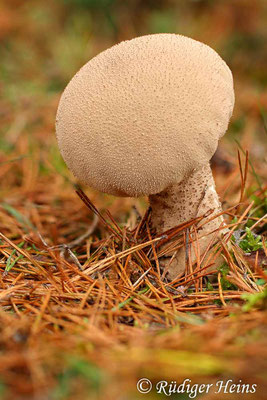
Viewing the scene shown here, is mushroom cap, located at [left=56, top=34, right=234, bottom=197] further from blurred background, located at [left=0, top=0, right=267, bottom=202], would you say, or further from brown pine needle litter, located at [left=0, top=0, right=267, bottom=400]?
blurred background, located at [left=0, top=0, right=267, bottom=202]

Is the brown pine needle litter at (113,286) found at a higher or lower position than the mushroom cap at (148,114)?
lower

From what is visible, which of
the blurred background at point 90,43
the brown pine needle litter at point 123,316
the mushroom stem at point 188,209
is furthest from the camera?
the blurred background at point 90,43

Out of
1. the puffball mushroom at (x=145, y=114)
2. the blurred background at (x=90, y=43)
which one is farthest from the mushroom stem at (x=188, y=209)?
the blurred background at (x=90, y=43)

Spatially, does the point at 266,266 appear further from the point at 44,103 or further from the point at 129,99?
the point at 44,103

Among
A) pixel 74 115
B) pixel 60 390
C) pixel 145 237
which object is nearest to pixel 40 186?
pixel 145 237

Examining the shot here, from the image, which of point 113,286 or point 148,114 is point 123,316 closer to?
point 113,286

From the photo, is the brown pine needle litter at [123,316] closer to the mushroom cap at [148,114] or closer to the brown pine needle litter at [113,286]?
the brown pine needle litter at [113,286]

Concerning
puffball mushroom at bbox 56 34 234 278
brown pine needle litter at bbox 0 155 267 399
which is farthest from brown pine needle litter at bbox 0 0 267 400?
puffball mushroom at bbox 56 34 234 278

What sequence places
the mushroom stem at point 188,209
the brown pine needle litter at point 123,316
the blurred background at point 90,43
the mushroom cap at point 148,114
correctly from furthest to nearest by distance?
the blurred background at point 90,43 < the mushroom stem at point 188,209 < the mushroom cap at point 148,114 < the brown pine needle litter at point 123,316
